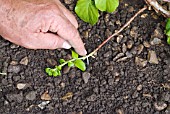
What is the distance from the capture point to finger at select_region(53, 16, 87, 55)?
154 centimetres

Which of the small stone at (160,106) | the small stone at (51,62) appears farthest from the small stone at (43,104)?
the small stone at (160,106)

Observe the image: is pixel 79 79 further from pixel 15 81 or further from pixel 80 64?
pixel 15 81

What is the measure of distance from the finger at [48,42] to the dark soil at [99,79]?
7 centimetres

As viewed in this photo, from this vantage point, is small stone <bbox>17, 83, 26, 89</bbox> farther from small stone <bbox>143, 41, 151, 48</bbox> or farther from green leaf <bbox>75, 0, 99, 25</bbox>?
small stone <bbox>143, 41, 151, 48</bbox>

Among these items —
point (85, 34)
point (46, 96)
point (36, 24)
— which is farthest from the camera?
point (85, 34)

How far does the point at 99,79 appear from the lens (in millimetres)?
1662

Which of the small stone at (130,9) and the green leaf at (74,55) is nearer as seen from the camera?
the green leaf at (74,55)

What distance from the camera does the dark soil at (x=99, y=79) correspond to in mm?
1620

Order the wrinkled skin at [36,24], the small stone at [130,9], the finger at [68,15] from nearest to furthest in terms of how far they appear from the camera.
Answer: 1. the wrinkled skin at [36,24]
2. the finger at [68,15]
3. the small stone at [130,9]

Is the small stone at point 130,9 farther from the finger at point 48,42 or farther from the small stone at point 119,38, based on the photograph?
the finger at point 48,42

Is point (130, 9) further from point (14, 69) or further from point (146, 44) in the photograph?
point (14, 69)

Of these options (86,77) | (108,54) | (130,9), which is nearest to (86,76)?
(86,77)

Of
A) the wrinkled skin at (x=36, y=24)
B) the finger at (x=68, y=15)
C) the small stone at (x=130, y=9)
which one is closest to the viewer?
the wrinkled skin at (x=36, y=24)

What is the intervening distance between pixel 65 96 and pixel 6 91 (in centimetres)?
21
